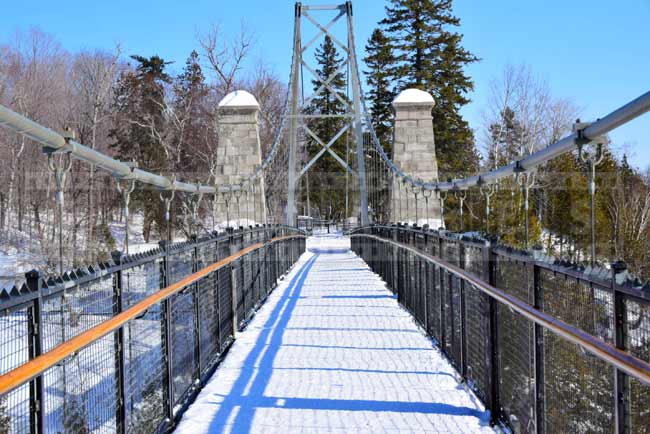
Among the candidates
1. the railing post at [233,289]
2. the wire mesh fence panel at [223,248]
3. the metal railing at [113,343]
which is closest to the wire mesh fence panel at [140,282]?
the metal railing at [113,343]

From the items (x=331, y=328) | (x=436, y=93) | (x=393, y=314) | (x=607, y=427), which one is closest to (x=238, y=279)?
(x=331, y=328)

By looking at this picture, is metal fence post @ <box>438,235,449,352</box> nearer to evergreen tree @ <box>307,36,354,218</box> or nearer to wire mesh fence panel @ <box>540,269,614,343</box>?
wire mesh fence panel @ <box>540,269,614,343</box>

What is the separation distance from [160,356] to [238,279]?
8.28 ft

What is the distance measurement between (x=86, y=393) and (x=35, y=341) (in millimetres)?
822

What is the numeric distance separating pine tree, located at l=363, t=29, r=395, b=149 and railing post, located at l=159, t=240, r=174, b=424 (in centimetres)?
2773

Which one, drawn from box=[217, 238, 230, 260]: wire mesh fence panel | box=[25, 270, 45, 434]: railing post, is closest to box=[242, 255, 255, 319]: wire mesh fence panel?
box=[217, 238, 230, 260]: wire mesh fence panel

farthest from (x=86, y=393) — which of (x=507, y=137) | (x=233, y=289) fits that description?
(x=507, y=137)

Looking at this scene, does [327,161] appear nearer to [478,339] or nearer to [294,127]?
[294,127]

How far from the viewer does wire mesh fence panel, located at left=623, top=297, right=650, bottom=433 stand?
1.63 metres

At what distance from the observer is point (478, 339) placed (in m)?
3.47

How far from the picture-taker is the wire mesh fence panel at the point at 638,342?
1635 millimetres

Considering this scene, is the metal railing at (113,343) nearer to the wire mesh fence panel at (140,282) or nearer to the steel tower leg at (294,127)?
the wire mesh fence panel at (140,282)

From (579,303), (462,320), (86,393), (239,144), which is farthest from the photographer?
(239,144)

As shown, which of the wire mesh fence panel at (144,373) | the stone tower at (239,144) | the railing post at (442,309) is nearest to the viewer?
the wire mesh fence panel at (144,373)
